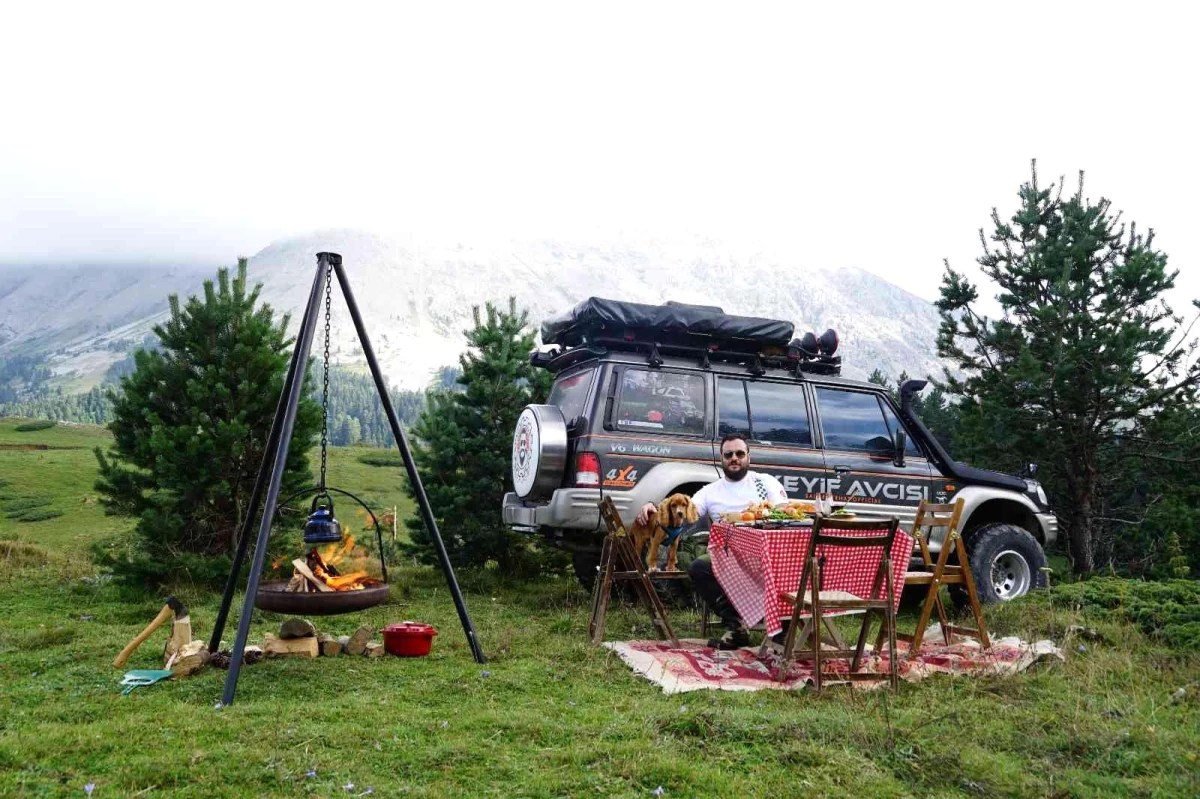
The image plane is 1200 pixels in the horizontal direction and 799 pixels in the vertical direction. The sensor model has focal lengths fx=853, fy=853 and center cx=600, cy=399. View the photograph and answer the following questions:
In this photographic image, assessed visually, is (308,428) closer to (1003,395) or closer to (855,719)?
(855,719)

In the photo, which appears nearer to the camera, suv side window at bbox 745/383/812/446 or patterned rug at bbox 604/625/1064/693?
patterned rug at bbox 604/625/1064/693

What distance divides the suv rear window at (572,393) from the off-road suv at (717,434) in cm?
2

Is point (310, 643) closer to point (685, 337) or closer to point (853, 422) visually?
point (685, 337)

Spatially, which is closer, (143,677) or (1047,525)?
(143,677)

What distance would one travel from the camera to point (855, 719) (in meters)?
4.27

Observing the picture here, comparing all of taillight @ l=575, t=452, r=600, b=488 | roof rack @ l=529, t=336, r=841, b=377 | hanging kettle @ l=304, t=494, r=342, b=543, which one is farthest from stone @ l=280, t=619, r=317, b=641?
roof rack @ l=529, t=336, r=841, b=377

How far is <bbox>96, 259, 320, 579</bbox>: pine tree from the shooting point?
28.8ft

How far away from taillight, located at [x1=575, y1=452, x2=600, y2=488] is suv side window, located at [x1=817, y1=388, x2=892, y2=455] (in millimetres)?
2404

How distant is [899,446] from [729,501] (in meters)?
2.63

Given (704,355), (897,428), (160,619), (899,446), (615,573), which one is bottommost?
(160,619)

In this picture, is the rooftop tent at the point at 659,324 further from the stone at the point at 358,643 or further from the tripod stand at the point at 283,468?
the stone at the point at 358,643

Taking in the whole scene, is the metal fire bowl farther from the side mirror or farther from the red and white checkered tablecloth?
the side mirror

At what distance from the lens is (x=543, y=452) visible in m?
7.49

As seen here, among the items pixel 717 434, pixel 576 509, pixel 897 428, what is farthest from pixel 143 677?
pixel 897 428
